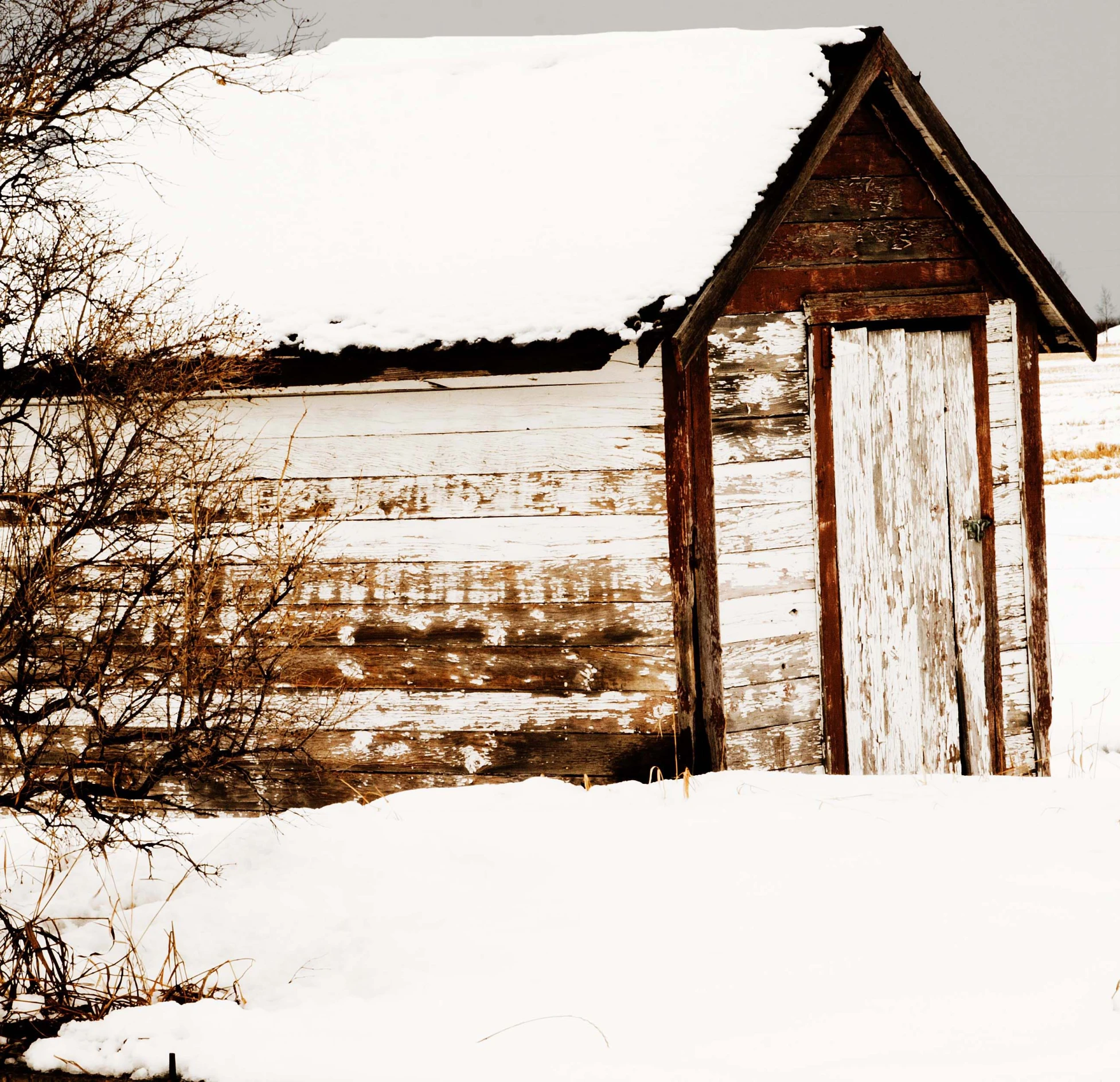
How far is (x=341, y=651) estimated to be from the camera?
5.96 metres

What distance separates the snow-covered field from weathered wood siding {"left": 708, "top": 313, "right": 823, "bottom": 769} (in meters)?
0.47

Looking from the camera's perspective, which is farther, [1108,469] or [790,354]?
[1108,469]

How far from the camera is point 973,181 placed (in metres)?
6.16

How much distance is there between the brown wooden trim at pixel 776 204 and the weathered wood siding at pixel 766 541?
1.22 feet

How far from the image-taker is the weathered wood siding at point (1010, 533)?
6383 millimetres

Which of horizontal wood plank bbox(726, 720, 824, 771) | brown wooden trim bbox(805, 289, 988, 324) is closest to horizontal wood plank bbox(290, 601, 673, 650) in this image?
horizontal wood plank bbox(726, 720, 824, 771)

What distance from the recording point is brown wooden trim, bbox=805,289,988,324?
6.12 m

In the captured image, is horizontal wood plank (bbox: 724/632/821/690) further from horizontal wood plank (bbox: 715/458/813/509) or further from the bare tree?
the bare tree

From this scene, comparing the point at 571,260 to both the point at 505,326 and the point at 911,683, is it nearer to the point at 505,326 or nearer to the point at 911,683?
the point at 505,326

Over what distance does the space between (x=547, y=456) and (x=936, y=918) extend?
9.72 feet

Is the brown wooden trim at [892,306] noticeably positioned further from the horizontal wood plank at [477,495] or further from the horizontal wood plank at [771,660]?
the horizontal wood plank at [771,660]

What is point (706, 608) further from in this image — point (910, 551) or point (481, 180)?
point (481, 180)

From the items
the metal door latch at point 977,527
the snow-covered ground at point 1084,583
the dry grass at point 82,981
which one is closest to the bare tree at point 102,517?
the dry grass at point 82,981

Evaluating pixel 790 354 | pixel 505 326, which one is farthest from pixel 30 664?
pixel 790 354
